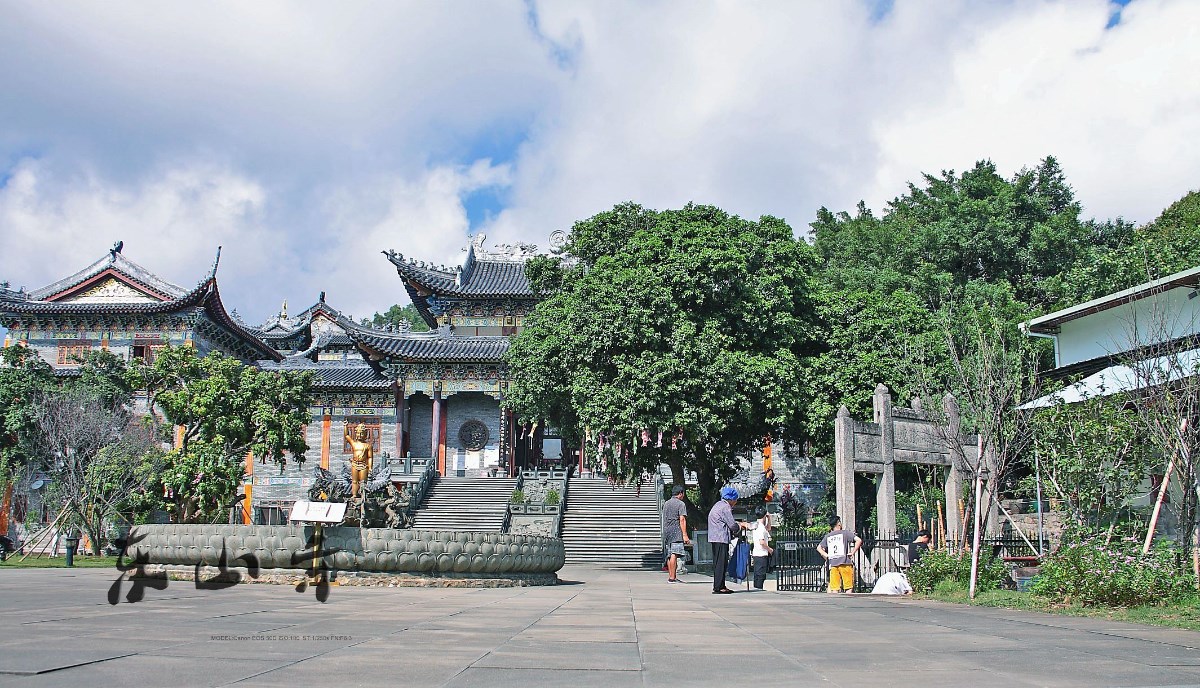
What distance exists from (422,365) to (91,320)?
603 inches

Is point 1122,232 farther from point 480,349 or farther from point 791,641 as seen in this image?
point 791,641

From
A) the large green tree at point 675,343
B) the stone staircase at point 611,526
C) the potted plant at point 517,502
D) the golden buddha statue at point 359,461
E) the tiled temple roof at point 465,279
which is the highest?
the tiled temple roof at point 465,279

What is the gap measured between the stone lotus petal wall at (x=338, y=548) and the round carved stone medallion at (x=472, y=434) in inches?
1001

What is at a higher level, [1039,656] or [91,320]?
[91,320]

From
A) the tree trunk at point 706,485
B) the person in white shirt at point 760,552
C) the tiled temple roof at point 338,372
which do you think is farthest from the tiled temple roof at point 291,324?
the person in white shirt at point 760,552

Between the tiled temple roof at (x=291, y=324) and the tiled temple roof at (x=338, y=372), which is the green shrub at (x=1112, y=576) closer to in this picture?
the tiled temple roof at (x=338, y=372)

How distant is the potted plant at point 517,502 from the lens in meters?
28.8

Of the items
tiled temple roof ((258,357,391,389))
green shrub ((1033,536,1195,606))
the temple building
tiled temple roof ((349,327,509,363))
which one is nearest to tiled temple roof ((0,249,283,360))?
the temple building

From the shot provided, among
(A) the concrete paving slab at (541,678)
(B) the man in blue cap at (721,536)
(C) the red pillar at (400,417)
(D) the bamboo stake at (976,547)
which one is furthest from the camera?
(C) the red pillar at (400,417)

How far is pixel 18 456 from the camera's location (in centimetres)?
3475

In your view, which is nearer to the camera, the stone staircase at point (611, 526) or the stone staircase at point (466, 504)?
the stone staircase at point (611, 526)

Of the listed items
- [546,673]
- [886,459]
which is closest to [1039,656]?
[546,673]

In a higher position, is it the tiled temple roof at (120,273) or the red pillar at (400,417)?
the tiled temple roof at (120,273)

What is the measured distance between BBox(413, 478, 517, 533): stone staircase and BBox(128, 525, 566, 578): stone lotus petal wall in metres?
14.1
